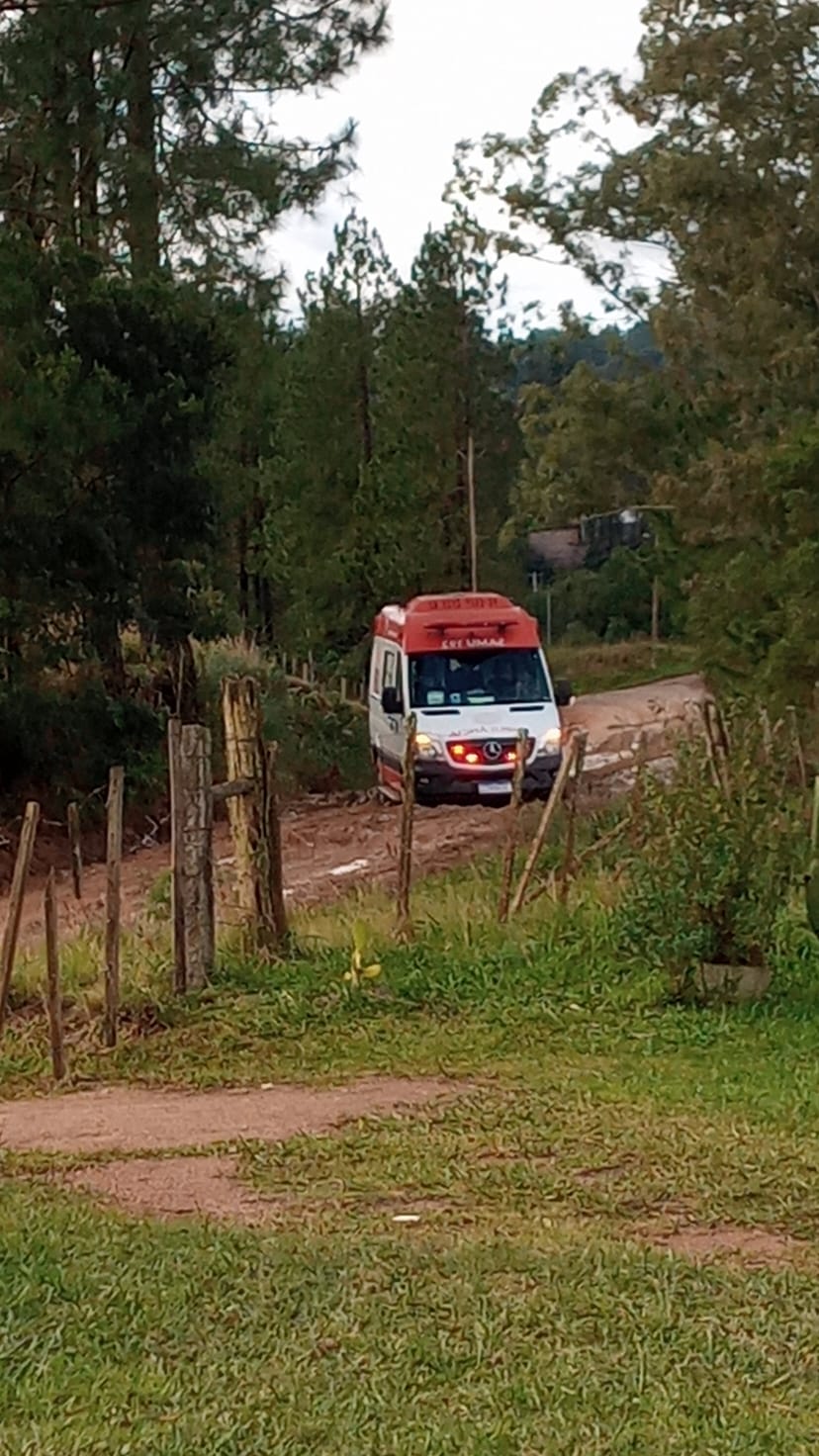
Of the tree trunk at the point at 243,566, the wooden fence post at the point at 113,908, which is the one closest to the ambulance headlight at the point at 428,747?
the wooden fence post at the point at 113,908

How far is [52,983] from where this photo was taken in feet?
25.2

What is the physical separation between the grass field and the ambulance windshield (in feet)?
33.4

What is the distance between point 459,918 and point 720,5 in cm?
1850

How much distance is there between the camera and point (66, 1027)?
29.3ft

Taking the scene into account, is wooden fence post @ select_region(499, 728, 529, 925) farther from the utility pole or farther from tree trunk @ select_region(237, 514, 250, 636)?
tree trunk @ select_region(237, 514, 250, 636)

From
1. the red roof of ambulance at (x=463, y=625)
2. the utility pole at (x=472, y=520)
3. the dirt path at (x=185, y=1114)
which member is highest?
the utility pole at (x=472, y=520)

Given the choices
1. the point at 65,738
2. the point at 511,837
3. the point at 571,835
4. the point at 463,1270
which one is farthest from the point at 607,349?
the point at 463,1270

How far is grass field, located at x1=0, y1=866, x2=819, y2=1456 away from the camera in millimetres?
3471

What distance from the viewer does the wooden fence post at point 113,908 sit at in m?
8.13

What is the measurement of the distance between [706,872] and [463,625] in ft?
33.5

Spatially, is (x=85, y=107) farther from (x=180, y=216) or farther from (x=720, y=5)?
(x=720, y=5)

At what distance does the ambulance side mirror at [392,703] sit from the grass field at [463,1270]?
1029cm

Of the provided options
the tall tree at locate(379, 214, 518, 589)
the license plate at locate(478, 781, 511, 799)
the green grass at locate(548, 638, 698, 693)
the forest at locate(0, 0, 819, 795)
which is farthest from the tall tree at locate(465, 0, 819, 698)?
the green grass at locate(548, 638, 698, 693)

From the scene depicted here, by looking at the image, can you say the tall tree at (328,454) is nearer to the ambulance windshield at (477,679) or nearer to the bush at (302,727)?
the bush at (302,727)
